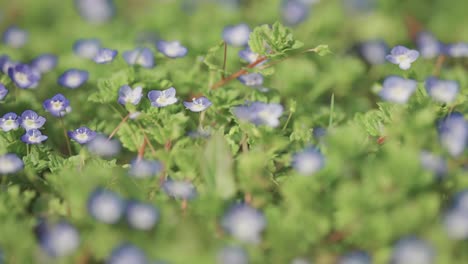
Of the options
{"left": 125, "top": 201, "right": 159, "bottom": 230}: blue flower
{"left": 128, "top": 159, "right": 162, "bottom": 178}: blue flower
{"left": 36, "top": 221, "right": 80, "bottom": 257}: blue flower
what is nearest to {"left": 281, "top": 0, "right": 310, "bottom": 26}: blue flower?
{"left": 128, "top": 159, "right": 162, "bottom": 178}: blue flower

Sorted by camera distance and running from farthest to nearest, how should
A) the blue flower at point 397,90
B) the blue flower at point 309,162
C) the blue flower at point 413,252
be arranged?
the blue flower at point 397,90, the blue flower at point 309,162, the blue flower at point 413,252

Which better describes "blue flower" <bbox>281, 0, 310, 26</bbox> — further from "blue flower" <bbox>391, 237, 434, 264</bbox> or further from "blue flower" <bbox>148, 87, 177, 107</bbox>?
"blue flower" <bbox>391, 237, 434, 264</bbox>

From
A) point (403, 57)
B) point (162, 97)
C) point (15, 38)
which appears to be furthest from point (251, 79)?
point (15, 38)

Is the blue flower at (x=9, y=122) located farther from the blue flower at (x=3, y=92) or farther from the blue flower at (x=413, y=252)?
the blue flower at (x=413, y=252)

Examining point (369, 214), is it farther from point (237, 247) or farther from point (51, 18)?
point (51, 18)

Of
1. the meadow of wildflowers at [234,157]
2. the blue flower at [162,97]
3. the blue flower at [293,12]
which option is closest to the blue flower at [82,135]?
the meadow of wildflowers at [234,157]

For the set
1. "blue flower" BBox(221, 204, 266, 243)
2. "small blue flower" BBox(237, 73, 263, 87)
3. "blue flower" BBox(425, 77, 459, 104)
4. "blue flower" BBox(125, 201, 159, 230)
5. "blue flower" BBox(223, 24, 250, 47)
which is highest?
"blue flower" BBox(425, 77, 459, 104)
